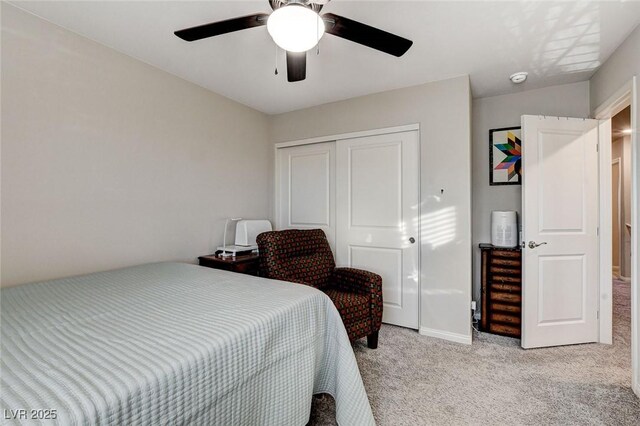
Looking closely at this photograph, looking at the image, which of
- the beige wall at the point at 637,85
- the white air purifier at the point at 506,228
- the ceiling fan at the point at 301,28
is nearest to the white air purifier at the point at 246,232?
the ceiling fan at the point at 301,28

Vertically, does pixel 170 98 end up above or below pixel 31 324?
above

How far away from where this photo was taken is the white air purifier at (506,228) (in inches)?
Answer: 108

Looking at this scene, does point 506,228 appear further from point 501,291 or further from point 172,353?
point 172,353

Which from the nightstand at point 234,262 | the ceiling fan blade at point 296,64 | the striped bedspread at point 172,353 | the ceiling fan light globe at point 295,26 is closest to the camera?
the striped bedspread at point 172,353

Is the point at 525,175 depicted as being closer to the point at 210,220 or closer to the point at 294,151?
the point at 294,151

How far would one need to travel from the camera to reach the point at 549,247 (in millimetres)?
2475

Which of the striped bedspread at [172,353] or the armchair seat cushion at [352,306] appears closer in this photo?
the striped bedspread at [172,353]

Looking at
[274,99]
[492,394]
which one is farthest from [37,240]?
[492,394]

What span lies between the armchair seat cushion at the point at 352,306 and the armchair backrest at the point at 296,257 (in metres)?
0.31

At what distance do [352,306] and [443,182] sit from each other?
1431 millimetres

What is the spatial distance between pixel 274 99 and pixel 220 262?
1858 mm

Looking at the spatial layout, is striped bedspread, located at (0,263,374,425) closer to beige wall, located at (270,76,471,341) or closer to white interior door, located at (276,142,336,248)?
beige wall, located at (270,76,471,341)

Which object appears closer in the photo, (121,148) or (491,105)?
(121,148)

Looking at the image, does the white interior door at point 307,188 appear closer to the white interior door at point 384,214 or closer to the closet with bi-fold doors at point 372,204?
the closet with bi-fold doors at point 372,204
